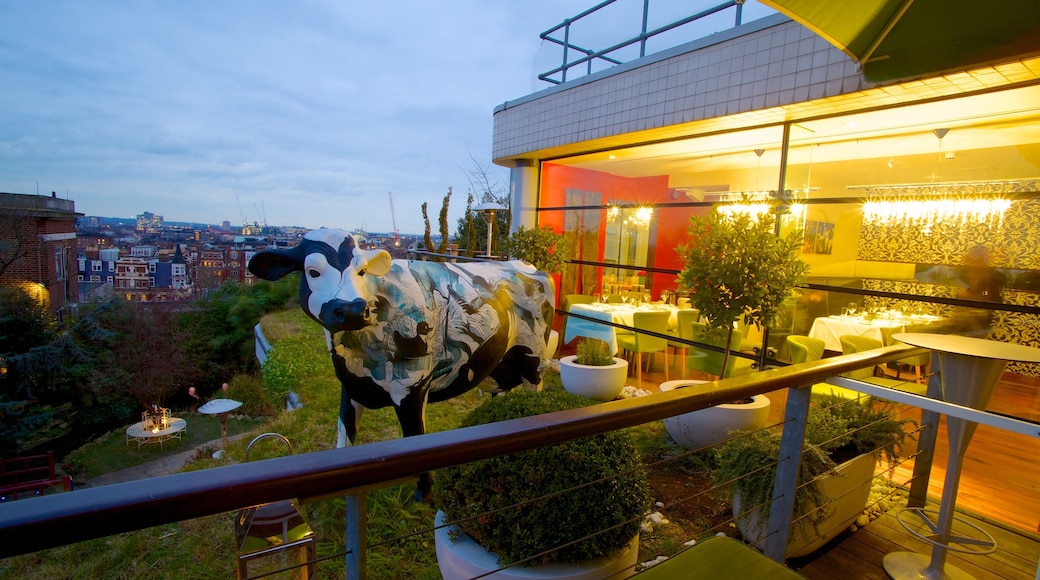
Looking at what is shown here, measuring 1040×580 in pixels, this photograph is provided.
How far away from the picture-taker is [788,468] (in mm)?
1849

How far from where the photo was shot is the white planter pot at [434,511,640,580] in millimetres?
1819

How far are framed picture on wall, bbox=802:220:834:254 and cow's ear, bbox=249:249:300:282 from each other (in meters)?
4.59

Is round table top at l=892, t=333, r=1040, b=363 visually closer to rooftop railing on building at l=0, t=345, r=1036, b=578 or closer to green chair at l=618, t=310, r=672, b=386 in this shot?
rooftop railing on building at l=0, t=345, r=1036, b=578

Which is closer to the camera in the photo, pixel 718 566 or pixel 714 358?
pixel 718 566

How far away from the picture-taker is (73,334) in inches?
597

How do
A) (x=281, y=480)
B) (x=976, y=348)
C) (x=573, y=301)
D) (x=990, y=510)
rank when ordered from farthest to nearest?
A: 1. (x=573, y=301)
2. (x=990, y=510)
3. (x=976, y=348)
4. (x=281, y=480)

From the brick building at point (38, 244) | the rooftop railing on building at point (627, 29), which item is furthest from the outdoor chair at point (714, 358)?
the brick building at point (38, 244)

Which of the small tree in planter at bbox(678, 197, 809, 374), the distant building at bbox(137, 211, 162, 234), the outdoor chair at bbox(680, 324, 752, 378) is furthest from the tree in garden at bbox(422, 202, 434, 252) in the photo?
the distant building at bbox(137, 211, 162, 234)

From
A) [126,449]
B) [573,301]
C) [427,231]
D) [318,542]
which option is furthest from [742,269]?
[126,449]

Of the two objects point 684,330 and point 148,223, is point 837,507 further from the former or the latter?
point 148,223

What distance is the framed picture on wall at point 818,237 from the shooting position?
188 inches

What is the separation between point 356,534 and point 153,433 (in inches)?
590

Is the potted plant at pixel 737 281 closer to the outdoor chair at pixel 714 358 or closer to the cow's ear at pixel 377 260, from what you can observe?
the outdoor chair at pixel 714 358

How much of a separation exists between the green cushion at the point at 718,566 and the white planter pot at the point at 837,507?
43.7 inches
